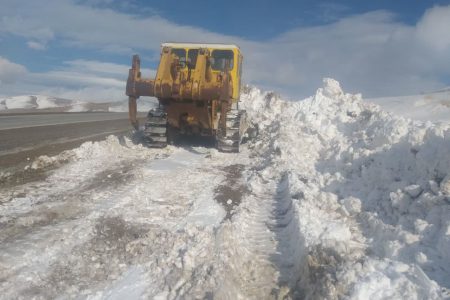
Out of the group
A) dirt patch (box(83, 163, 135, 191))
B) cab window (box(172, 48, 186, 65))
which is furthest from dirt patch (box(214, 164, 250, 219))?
cab window (box(172, 48, 186, 65))

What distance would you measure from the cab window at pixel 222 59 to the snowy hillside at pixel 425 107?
6564 millimetres

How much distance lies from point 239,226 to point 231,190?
86.6 inches

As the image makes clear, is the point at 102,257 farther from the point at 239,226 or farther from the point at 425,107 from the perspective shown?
the point at 425,107

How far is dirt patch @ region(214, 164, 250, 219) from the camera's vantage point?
723 cm

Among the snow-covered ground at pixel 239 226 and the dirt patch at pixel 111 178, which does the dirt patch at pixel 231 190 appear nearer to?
the snow-covered ground at pixel 239 226

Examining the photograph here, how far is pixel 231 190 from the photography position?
8.28 m

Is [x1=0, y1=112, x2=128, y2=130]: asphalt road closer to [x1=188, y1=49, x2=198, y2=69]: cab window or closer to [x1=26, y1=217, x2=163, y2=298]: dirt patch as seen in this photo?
[x1=188, y1=49, x2=198, y2=69]: cab window

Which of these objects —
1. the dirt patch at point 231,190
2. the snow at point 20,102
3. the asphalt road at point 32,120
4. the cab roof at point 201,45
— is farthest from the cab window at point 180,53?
the snow at point 20,102

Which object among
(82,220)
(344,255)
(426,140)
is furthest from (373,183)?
(82,220)

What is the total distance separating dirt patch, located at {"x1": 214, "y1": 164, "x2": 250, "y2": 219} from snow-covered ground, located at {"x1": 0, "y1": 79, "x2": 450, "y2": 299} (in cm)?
5

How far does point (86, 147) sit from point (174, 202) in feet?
16.1

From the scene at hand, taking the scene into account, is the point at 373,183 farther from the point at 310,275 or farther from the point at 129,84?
the point at 129,84

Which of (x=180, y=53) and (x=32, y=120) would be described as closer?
(x=180, y=53)

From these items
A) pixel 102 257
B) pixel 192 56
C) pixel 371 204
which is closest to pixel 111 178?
pixel 102 257
